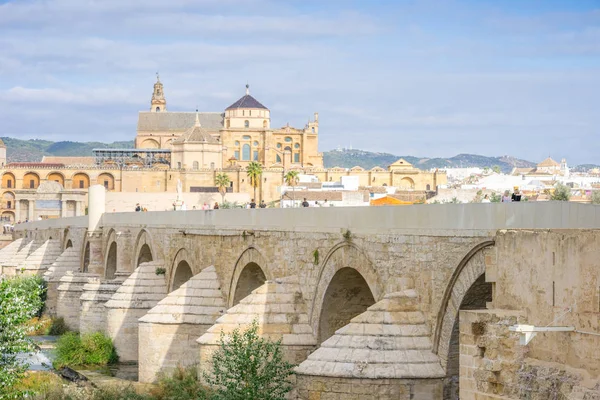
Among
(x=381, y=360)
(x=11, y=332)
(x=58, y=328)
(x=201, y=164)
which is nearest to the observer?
(x=381, y=360)

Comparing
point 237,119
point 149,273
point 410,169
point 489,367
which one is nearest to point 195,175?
point 237,119

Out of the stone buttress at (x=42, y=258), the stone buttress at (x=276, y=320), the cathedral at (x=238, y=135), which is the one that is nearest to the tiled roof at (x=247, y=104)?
the cathedral at (x=238, y=135)

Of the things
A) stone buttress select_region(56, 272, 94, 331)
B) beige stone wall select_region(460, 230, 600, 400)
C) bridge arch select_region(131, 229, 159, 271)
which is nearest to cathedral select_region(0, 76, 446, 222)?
stone buttress select_region(56, 272, 94, 331)

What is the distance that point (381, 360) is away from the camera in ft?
39.3

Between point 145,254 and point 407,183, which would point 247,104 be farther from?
point 145,254

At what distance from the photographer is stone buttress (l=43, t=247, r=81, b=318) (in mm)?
38597

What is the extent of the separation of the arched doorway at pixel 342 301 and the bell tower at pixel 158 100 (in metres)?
123

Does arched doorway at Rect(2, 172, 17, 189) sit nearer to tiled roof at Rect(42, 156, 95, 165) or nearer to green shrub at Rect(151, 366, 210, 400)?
tiled roof at Rect(42, 156, 95, 165)

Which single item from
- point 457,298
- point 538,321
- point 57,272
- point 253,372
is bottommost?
point 253,372

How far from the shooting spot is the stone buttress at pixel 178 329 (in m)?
21.5

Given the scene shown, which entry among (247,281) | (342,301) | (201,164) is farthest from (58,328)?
(201,164)

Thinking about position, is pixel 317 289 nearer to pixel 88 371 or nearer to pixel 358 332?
pixel 358 332

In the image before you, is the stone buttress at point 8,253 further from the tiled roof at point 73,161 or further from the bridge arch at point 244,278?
the tiled roof at point 73,161

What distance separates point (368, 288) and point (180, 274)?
38.0 feet
